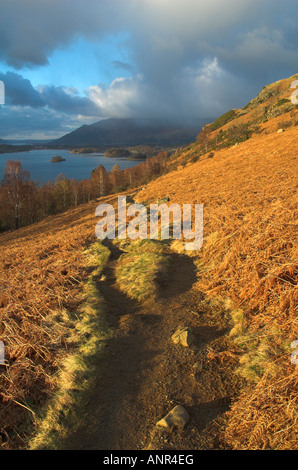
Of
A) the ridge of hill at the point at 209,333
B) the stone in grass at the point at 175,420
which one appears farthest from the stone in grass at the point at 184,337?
the stone in grass at the point at 175,420

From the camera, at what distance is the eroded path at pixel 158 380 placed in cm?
320

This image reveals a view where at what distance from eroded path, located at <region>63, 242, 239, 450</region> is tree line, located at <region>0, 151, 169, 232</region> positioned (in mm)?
46290

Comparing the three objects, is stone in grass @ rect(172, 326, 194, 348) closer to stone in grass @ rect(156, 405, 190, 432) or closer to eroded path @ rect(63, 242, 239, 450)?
eroded path @ rect(63, 242, 239, 450)

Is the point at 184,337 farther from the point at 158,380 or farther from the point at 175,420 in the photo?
the point at 175,420

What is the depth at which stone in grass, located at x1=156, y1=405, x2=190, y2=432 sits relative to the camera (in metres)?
3.22

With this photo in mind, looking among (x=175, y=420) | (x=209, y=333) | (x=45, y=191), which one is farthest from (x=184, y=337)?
(x=45, y=191)

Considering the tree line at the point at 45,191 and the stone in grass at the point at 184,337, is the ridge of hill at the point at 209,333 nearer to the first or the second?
the stone in grass at the point at 184,337

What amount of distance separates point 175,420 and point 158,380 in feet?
2.40

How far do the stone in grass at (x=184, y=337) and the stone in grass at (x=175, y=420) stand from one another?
1.28 m

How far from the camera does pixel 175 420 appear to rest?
327cm

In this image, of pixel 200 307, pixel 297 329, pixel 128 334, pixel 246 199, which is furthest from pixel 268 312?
pixel 246 199

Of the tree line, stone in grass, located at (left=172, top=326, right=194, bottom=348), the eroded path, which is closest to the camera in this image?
the eroded path

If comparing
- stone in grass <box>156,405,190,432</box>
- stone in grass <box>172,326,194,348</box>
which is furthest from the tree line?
stone in grass <box>156,405,190,432</box>
